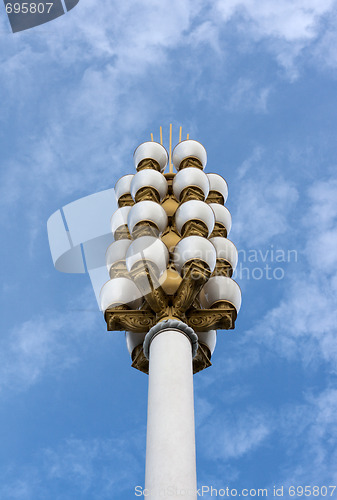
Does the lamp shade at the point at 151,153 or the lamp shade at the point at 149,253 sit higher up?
the lamp shade at the point at 151,153

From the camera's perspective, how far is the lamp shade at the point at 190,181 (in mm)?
17828

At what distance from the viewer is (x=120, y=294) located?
15344 mm

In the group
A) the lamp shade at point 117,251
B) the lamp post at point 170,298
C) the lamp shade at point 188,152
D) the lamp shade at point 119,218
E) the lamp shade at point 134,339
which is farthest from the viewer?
the lamp shade at point 188,152

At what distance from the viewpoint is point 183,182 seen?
17.9 metres

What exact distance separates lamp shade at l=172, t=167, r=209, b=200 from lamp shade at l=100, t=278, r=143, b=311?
349 centimetres

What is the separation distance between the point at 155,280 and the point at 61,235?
4135 mm

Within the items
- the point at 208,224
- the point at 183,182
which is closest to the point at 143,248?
the point at 208,224

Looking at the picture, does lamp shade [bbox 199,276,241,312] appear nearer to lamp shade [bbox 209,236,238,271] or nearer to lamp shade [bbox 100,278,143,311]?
lamp shade [bbox 209,236,238,271]

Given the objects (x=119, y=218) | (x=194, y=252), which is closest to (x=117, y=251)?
(x=119, y=218)

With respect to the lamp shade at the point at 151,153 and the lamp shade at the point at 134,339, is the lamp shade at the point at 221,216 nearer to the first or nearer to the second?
the lamp shade at the point at 151,153

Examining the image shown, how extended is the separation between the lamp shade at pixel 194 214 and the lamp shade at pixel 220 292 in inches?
55.8

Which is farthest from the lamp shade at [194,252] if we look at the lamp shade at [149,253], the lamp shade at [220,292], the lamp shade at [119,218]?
the lamp shade at [119,218]

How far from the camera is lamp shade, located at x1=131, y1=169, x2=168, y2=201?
58.1 feet

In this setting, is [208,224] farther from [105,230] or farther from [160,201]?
[105,230]
